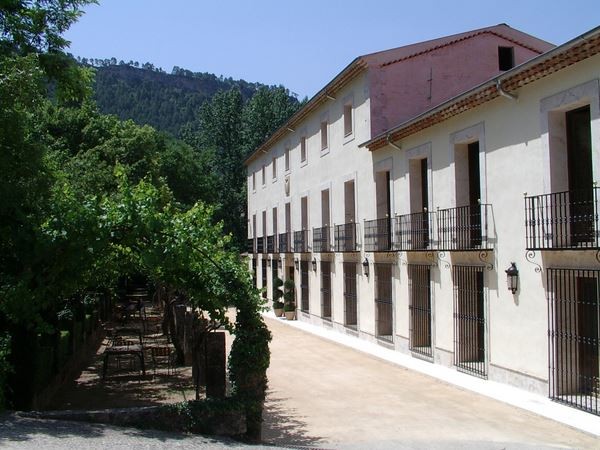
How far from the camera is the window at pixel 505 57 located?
20.6 metres

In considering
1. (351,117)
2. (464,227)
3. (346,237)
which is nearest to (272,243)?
(346,237)

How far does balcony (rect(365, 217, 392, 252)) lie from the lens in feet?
60.1

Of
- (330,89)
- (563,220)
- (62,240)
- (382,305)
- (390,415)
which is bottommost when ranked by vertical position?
(390,415)

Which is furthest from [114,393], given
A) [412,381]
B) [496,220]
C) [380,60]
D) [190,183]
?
[190,183]

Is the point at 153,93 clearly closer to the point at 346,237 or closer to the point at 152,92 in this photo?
the point at 152,92

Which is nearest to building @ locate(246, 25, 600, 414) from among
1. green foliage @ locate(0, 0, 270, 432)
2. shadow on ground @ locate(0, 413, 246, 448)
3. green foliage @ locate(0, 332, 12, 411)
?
green foliage @ locate(0, 0, 270, 432)

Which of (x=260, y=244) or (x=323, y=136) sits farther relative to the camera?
(x=260, y=244)

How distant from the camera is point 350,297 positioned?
22141 millimetres

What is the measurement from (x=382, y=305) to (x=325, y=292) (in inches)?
238

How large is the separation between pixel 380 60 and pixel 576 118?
29.8 ft

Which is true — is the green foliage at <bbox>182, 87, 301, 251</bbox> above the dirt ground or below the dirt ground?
above

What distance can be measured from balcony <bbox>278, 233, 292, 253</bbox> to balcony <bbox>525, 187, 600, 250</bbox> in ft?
62.2

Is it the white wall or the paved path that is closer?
the paved path

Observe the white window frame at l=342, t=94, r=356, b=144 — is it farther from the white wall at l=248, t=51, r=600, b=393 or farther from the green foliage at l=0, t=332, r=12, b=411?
the green foliage at l=0, t=332, r=12, b=411
